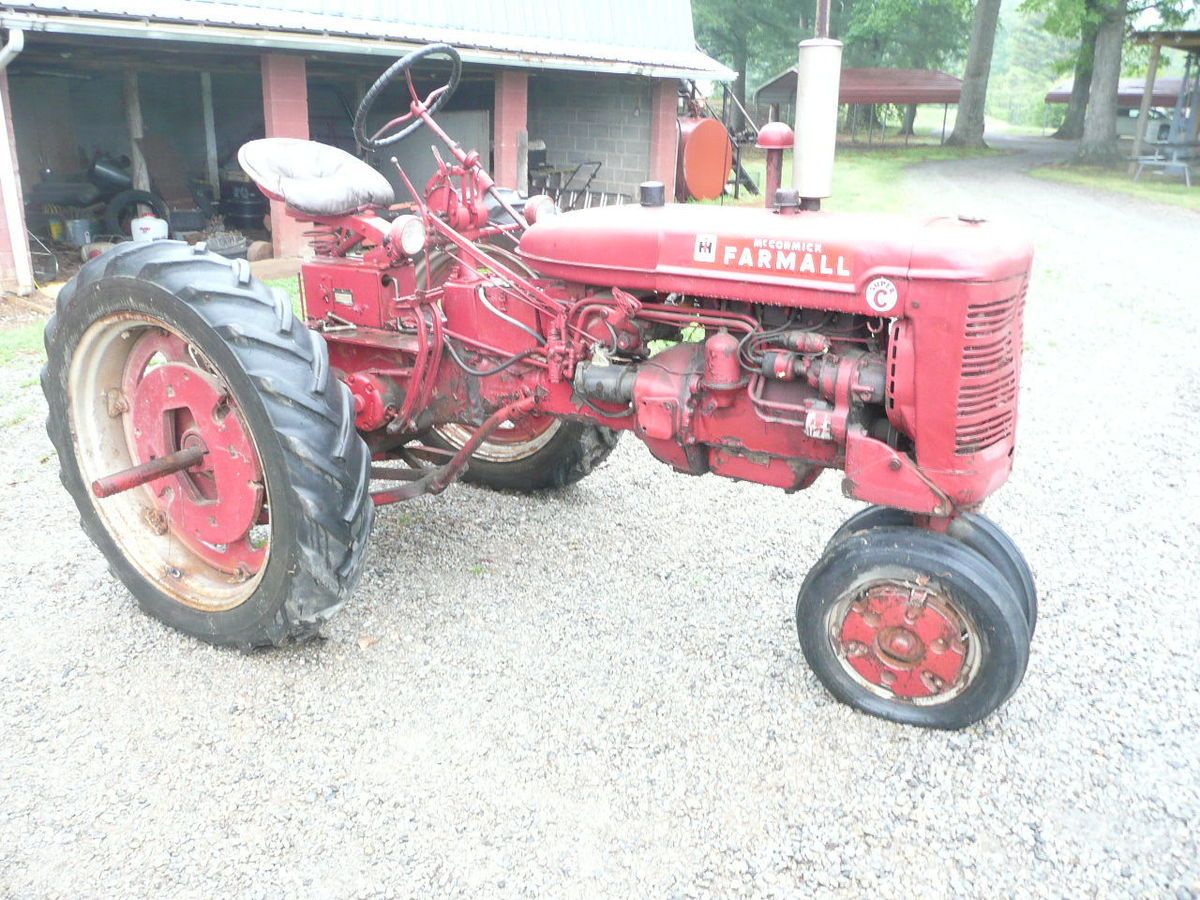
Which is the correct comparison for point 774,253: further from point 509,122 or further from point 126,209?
point 509,122

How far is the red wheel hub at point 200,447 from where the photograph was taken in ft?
9.55

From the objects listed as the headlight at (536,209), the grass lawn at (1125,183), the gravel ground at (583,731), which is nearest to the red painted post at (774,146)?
the headlight at (536,209)

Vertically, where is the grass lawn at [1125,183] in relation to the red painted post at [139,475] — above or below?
above

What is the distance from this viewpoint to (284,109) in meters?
9.34

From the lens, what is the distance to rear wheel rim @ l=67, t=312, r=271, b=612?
292 cm

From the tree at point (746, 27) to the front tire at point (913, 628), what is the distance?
32.5 meters

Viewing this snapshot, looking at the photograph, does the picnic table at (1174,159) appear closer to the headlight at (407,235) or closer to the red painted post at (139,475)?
the headlight at (407,235)

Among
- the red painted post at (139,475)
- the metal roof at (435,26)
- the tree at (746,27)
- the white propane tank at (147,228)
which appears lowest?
the red painted post at (139,475)

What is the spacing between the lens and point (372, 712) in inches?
108

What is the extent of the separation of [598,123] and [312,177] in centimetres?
1091

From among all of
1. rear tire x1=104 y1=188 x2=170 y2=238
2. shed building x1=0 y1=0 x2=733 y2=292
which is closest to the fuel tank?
shed building x1=0 y1=0 x2=733 y2=292

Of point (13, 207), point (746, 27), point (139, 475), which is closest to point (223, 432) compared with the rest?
point (139, 475)

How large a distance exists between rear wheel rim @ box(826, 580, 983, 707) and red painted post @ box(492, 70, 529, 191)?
9.92 m

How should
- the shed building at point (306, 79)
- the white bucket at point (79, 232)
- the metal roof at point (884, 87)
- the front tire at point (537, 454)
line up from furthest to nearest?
1. the metal roof at point (884, 87)
2. the white bucket at point (79, 232)
3. the shed building at point (306, 79)
4. the front tire at point (537, 454)
